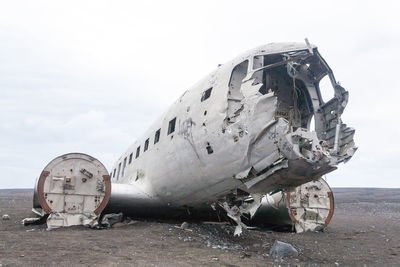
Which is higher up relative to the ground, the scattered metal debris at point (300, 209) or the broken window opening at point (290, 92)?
the broken window opening at point (290, 92)

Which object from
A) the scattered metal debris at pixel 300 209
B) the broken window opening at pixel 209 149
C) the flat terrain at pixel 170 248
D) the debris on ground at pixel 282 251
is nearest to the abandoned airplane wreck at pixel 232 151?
the broken window opening at pixel 209 149

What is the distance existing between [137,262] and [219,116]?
3619mm

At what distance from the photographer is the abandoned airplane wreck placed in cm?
736

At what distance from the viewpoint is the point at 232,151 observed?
7848 millimetres

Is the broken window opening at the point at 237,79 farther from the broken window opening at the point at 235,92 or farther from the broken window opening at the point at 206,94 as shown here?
the broken window opening at the point at 206,94

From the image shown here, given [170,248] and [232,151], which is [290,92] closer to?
[232,151]

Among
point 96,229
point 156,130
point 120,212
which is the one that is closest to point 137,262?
point 96,229

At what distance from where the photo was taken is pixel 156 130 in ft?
40.6

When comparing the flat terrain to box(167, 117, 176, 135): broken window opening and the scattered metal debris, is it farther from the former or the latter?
box(167, 117, 176, 135): broken window opening

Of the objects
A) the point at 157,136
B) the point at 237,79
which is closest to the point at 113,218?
the point at 157,136

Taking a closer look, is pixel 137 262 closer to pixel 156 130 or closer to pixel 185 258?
pixel 185 258

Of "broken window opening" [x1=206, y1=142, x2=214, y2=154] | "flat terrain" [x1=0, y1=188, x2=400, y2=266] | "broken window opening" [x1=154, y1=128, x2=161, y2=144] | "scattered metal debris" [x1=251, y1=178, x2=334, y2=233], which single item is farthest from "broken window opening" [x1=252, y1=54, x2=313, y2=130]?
"broken window opening" [x1=154, y1=128, x2=161, y2=144]

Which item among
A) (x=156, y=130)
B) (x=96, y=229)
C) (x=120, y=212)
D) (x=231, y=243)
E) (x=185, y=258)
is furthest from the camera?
(x=156, y=130)

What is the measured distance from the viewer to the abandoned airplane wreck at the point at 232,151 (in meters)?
7.36
